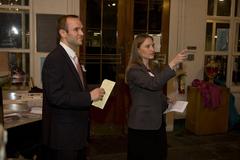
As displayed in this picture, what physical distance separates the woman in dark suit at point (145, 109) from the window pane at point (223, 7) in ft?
10.2

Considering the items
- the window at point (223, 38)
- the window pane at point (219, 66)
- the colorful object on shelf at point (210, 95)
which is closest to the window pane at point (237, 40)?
the window at point (223, 38)

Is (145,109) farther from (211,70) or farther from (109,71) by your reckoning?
(211,70)

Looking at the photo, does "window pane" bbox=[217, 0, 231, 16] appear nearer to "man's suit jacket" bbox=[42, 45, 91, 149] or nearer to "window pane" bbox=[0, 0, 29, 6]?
"window pane" bbox=[0, 0, 29, 6]

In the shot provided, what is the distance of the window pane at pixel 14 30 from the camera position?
169 inches

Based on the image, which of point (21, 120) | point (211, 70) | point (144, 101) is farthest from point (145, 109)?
point (211, 70)

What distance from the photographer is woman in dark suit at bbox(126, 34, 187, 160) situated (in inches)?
96.7

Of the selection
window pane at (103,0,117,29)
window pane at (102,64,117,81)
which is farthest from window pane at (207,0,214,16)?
window pane at (102,64,117,81)

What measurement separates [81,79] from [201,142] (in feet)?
9.48

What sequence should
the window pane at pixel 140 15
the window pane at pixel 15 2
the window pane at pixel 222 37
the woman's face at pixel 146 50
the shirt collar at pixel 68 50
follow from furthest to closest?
the window pane at pixel 222 37 < the window pane at pixel 140 15 < the window pane at pixel 15 2 < the woman's face at pixel 146 50 < the shirt collar at pixel 68 50

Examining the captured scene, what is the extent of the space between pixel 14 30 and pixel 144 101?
2.59m

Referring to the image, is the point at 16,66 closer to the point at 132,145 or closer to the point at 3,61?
the point at 3,61

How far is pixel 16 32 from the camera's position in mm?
4344

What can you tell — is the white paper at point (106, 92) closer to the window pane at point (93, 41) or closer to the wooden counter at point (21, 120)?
the wooden counter at point (21, 120)

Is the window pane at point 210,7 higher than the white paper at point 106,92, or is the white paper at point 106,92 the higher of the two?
the window pane at point 210,7
